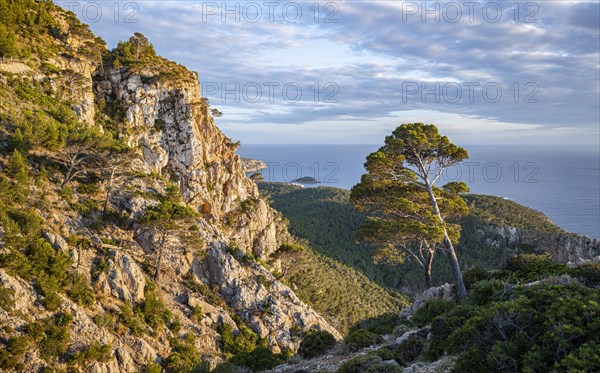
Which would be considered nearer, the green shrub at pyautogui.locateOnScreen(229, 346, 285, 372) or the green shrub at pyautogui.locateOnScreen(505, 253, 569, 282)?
the green shrub at pyautogui.locateOnScreen(505, 253, 569, 282)

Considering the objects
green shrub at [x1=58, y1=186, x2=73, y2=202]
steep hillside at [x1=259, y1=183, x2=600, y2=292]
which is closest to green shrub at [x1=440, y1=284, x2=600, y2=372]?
green shrub at [x1=58, y1=186, x2=73, y2=202]

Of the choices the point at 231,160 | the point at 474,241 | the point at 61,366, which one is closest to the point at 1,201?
the point at 61,366

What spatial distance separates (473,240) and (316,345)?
72.6 meters

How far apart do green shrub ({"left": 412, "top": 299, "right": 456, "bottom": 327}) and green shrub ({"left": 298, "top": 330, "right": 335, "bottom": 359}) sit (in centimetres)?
391

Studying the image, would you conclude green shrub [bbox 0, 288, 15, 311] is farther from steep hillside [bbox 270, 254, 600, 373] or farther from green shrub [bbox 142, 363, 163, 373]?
steep hillside [bbox 270, 254, 600, 373]

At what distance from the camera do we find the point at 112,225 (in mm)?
23953

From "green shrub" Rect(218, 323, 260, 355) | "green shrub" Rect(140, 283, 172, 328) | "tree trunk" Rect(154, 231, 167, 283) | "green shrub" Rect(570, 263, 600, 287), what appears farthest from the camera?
"tree trunk" Rect(154, 231, 167, 283)

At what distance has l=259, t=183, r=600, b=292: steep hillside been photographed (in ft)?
211

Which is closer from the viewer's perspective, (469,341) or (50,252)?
(469,341)

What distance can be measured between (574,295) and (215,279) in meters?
25.5

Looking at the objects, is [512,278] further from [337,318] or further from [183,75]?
[183,75]

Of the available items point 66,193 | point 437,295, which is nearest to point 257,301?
point 437,295

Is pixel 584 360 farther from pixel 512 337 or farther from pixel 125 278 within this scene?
pixel 125 278

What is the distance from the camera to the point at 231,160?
44812 mm
